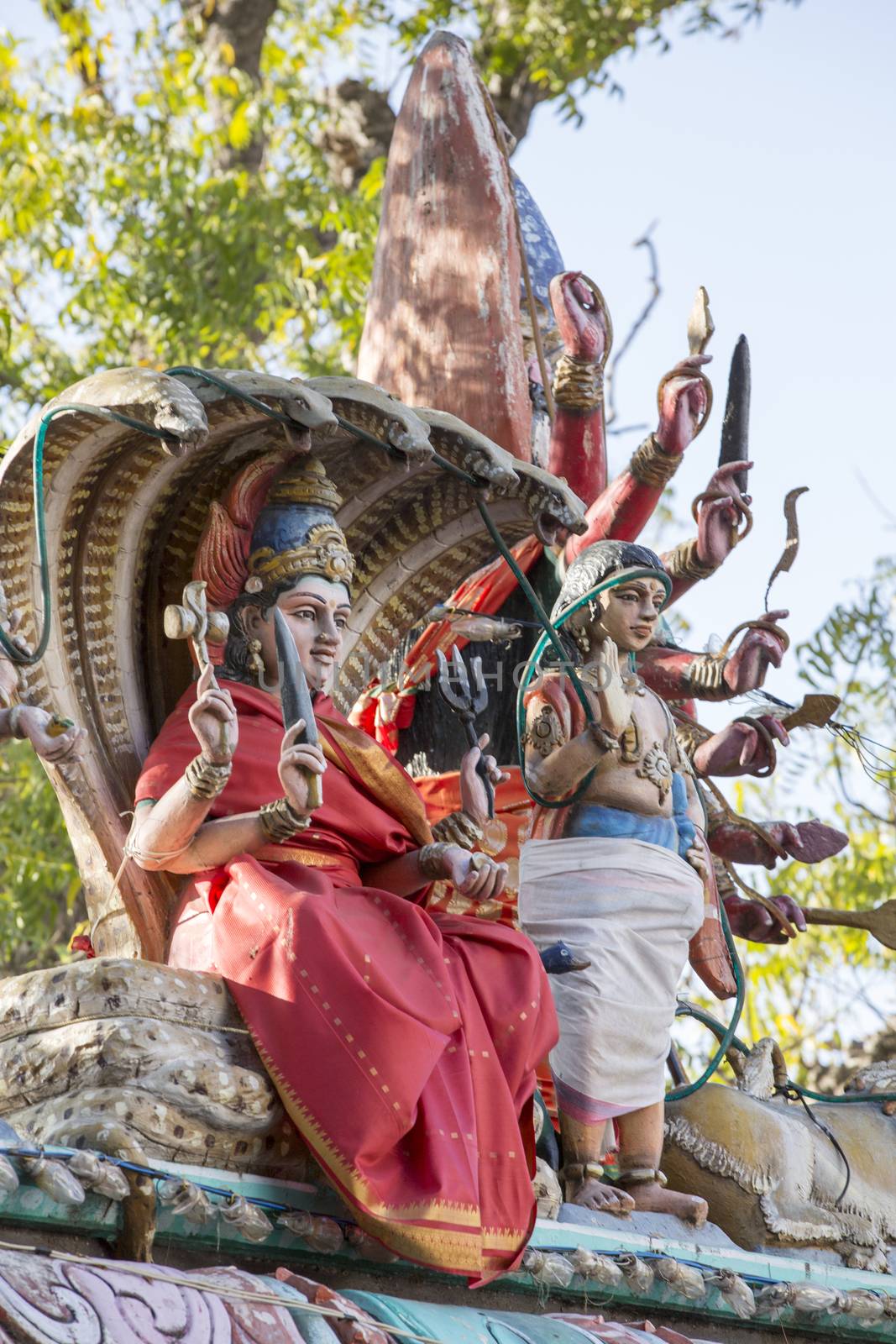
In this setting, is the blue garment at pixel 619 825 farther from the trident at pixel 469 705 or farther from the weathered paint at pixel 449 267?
the weathered paint at pixel 449 267

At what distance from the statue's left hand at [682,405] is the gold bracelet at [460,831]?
166 cm

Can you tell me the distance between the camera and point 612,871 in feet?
18.2

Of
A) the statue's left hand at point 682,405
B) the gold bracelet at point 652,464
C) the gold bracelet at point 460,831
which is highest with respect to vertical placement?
the statue's left hand at point 682,405

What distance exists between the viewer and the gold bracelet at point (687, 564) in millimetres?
6641

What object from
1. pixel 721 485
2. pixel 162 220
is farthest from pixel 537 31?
pixel 721 485

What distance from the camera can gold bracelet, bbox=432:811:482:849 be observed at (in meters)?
5.28

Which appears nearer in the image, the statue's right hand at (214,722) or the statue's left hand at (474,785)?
the statue's right hand at (214,722)

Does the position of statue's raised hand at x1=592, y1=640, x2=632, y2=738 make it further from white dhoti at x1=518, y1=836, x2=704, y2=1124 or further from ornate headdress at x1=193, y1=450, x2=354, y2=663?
ornate headdress at x1=193, y1=450, x2=354, y2=663

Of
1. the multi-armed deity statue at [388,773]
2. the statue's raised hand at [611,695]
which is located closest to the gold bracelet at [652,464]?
the multi-armed deity statue at [388,773]

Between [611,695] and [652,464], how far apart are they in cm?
123

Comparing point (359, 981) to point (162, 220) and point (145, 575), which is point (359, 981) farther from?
point (162, 220)

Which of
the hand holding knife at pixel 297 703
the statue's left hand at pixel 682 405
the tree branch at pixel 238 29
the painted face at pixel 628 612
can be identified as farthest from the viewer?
the tree branch at pixel 238 29

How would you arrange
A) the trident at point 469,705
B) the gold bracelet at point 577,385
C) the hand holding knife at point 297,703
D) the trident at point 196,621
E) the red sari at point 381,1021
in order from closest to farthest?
the red sari at point 381,1021, the hand holding knife at point 297,703, the trident at point 196,621, the trident at point 469,705, the gold bracelet at point 577,385

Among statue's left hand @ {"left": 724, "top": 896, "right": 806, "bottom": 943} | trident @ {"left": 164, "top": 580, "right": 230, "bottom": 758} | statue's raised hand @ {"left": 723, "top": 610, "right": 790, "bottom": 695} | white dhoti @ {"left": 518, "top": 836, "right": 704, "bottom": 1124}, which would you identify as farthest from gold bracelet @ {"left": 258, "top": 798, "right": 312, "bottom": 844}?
statue's left hand @ {"left": 724, "top": 896, "right": 806, "bottom": 943}
